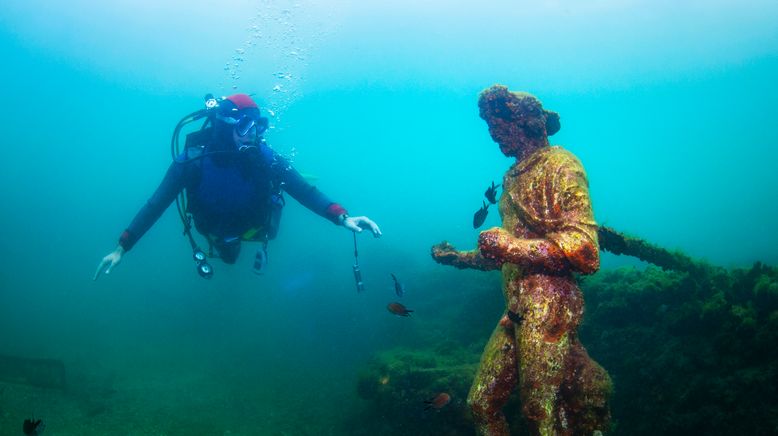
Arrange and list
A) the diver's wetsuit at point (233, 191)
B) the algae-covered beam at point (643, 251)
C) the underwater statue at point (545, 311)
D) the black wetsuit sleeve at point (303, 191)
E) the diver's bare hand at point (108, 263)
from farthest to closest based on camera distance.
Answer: the black wetsuit sleeve at point (303, 191) < the diver's wetsuit at point (233, 191) < the diver's bare hand at point (108, 263) < the algae-covered beam at point (643, 251) < the underwater statue at point (545, 311)

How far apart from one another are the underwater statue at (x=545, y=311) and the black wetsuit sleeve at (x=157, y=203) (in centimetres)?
626

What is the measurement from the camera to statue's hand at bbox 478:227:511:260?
249cm

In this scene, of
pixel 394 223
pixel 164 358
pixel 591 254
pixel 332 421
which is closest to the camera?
pixel 591 254

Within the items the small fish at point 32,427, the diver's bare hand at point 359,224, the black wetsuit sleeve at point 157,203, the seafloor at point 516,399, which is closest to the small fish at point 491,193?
the seafloor at point 516,399

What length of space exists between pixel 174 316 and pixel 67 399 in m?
16.6

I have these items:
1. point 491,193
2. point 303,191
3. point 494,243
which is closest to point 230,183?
point 303,191

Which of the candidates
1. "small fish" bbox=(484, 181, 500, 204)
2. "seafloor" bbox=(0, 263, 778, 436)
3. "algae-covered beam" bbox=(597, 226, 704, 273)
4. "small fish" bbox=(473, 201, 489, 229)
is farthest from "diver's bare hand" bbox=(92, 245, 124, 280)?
"algae-covered beam" bbox=(597, 226, 704, 273)

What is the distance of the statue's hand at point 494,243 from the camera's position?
249 cm

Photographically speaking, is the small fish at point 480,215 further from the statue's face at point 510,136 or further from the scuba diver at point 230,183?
the scuba diver at point 230,183

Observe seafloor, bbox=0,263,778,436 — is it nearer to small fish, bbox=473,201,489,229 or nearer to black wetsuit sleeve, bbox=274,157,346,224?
small fish, bbox=473,201,489,229

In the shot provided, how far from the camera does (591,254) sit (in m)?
2.35

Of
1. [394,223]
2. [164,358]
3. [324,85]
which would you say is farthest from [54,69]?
[164,358]

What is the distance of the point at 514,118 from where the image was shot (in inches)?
137

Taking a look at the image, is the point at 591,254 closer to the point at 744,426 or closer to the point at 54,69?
the point at 744,426
